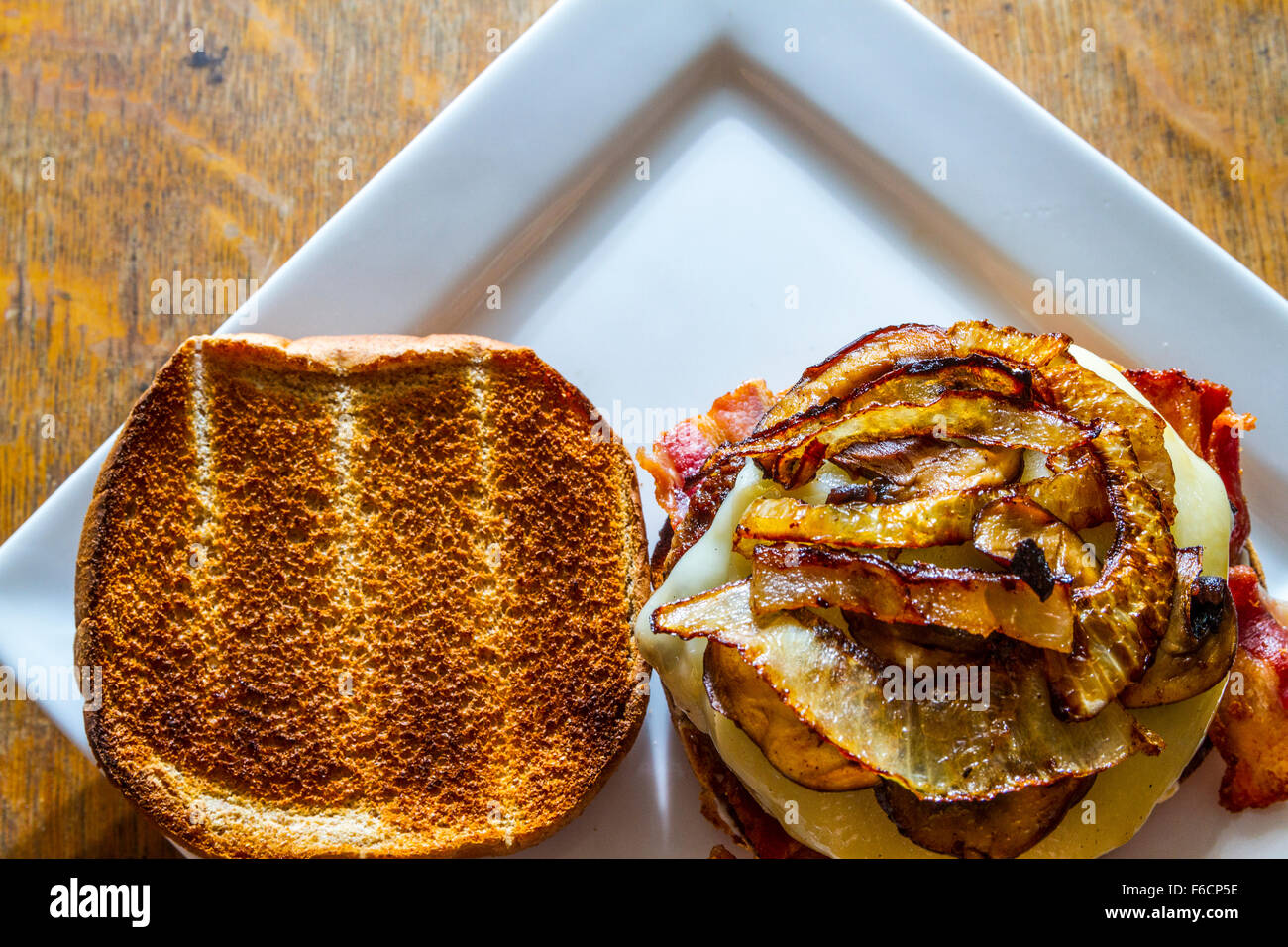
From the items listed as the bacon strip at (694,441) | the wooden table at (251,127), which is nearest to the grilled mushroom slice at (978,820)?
the bacon strip at (694,441)

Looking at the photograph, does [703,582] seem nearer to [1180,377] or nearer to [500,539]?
[500,539]

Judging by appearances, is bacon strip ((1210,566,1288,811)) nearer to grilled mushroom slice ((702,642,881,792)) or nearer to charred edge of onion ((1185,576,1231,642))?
charred edge of onion ((1185,576,1231,642))

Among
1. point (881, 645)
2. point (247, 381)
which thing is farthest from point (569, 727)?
point (247, 381)

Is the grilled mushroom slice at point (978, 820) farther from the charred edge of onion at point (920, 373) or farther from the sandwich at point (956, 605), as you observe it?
the charred edge of onion at point (920, 373)

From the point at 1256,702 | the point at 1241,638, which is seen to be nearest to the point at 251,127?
the point at 1241,638

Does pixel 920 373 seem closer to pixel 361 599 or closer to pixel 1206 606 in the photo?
→ pixel 1206 606

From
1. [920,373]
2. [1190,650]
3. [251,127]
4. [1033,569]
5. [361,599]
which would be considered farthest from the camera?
[251,127]

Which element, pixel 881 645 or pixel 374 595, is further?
pixel 374 595

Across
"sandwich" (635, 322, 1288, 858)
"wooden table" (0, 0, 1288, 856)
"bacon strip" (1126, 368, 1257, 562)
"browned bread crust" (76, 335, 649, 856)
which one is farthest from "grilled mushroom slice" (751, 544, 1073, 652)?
"wooden table" (0, 0, 1288, 856)
